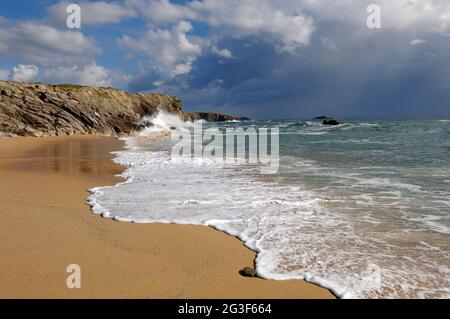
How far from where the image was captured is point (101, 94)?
2238 inches

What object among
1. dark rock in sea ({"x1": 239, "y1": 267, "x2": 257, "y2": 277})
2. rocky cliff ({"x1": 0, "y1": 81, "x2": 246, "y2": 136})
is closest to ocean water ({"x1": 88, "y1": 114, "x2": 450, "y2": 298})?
dark rock in sea ({"x1": 239, "y1": 267, "x2": 257, "y2": 277})

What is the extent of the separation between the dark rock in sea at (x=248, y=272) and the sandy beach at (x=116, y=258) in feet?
0.26

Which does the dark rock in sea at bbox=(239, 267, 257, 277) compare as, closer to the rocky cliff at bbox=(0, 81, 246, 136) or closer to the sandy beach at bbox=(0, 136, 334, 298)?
the sandy beach at bbox=(0, 136, 334, 298)

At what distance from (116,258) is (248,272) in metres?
1.85

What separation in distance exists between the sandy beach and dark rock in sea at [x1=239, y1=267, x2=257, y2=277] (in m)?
0.08

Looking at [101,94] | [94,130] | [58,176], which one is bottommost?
[58,176]

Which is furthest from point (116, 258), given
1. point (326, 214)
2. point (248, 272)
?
point (326, 214)

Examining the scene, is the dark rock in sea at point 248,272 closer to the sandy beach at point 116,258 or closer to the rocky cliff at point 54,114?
the sandy beach at point 116,258

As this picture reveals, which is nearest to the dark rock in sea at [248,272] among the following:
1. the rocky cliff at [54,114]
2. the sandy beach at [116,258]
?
the sandy beach at [116,258]

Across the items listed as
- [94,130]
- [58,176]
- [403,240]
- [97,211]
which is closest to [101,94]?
[94,130]

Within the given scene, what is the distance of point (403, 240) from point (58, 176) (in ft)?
34.2

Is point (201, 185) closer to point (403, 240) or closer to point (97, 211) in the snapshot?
point (97, 211)

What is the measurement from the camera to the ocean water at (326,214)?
4.74 m
